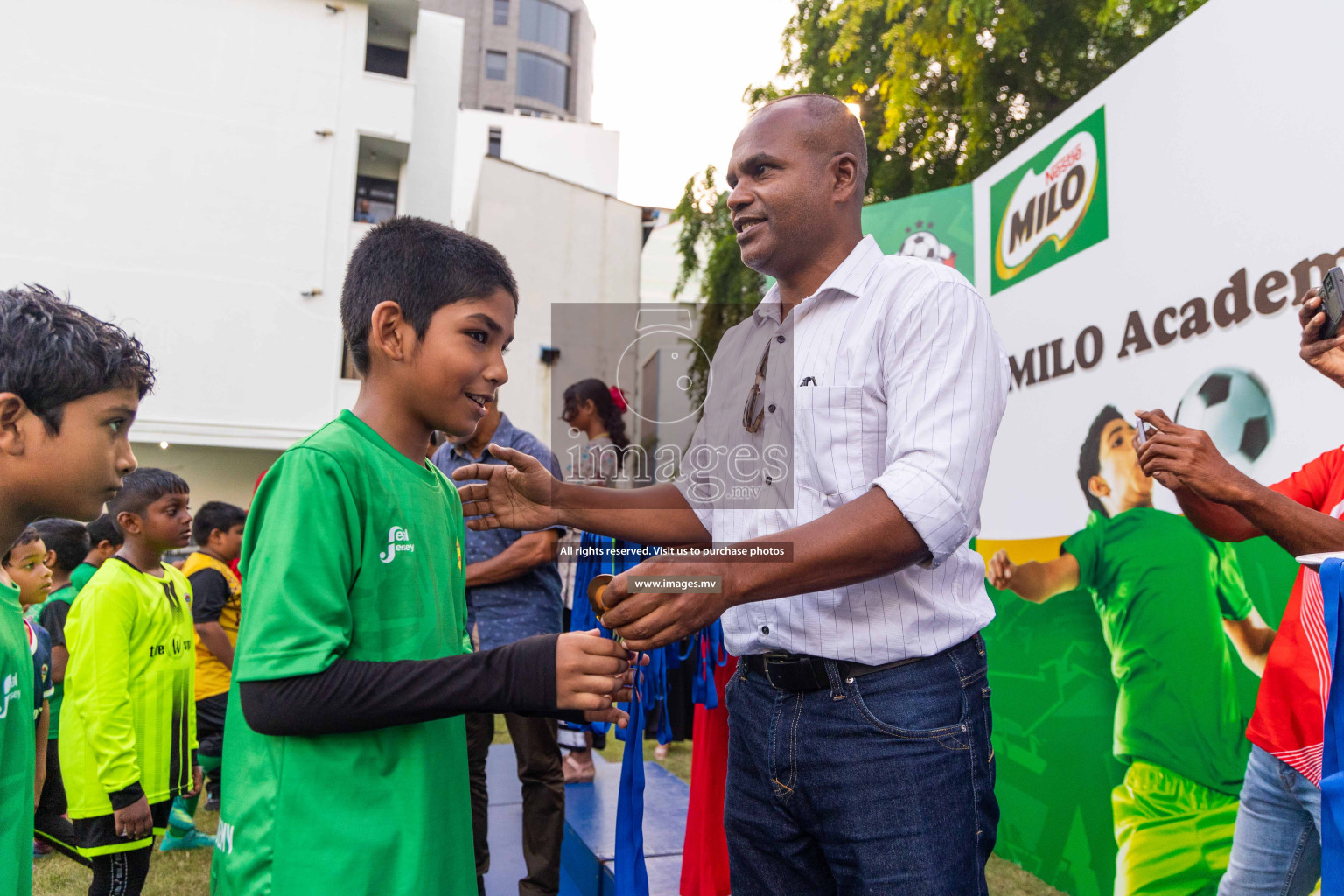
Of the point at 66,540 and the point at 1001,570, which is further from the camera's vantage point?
the point at 66,540

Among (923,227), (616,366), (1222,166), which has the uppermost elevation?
(923,227)

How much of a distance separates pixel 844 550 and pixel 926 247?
131 inches

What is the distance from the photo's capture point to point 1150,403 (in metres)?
2.98

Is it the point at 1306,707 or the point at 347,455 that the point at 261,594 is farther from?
the point at 1306,707

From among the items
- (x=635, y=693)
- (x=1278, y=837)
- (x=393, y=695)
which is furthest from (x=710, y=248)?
(x=393, y=695)

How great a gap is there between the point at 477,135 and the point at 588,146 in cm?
352

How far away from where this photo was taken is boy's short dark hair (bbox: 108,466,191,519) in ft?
10.6

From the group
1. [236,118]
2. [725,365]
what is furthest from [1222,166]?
[236,118]

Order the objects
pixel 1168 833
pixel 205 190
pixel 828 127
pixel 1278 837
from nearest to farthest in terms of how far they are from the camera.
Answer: pixel 828 127 → pixel 1278 837 → pixel 1168 833 → pixel 205 190

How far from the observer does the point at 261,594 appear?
119cm

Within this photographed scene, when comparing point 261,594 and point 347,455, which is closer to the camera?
point 261,594

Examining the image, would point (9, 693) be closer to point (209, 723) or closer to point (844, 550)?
point (844, 550)

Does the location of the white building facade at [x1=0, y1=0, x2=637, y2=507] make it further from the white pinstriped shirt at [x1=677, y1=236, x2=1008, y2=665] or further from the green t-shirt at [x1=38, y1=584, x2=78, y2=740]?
the white pinstriped shirt at [x1=677, y1=236, x2=1008, y2=665]

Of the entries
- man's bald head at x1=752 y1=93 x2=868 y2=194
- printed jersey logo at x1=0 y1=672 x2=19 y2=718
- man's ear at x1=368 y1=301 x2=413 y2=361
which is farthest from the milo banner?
printed jersey logo at x1=0 y1=672 x2=19 y2=718
